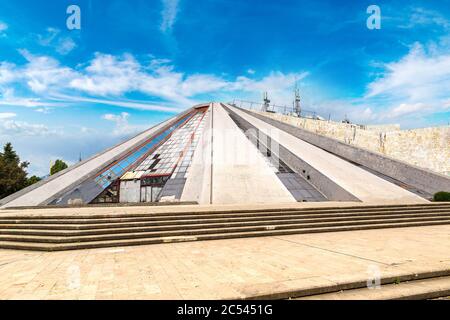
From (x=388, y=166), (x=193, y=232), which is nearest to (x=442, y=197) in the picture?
(x=388, y=166)

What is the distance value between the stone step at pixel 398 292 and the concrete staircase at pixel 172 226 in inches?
165

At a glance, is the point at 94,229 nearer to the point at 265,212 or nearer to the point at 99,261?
the point at 99,261

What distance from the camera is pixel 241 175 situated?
13.5m

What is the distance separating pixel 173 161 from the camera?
16.2m

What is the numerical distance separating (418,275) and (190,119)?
69.0 feet

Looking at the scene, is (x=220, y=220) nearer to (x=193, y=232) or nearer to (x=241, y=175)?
(x=193, y=232)

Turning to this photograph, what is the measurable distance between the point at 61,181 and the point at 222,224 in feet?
34.3

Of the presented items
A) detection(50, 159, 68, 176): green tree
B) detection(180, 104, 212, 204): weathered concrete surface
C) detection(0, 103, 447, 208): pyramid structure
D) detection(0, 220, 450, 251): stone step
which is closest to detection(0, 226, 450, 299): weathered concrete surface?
detection(0, 220, 450, 251): stone step

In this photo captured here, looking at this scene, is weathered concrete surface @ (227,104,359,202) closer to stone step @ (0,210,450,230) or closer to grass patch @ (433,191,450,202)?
stone step @ (0,210,450,230)

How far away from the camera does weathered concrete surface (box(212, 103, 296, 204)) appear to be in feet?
39.7

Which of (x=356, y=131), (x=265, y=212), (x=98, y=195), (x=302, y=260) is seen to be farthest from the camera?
(x=356, y=131)

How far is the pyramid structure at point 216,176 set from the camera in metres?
12.5

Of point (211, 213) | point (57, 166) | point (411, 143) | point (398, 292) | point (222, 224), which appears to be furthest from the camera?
point (57, 166)
